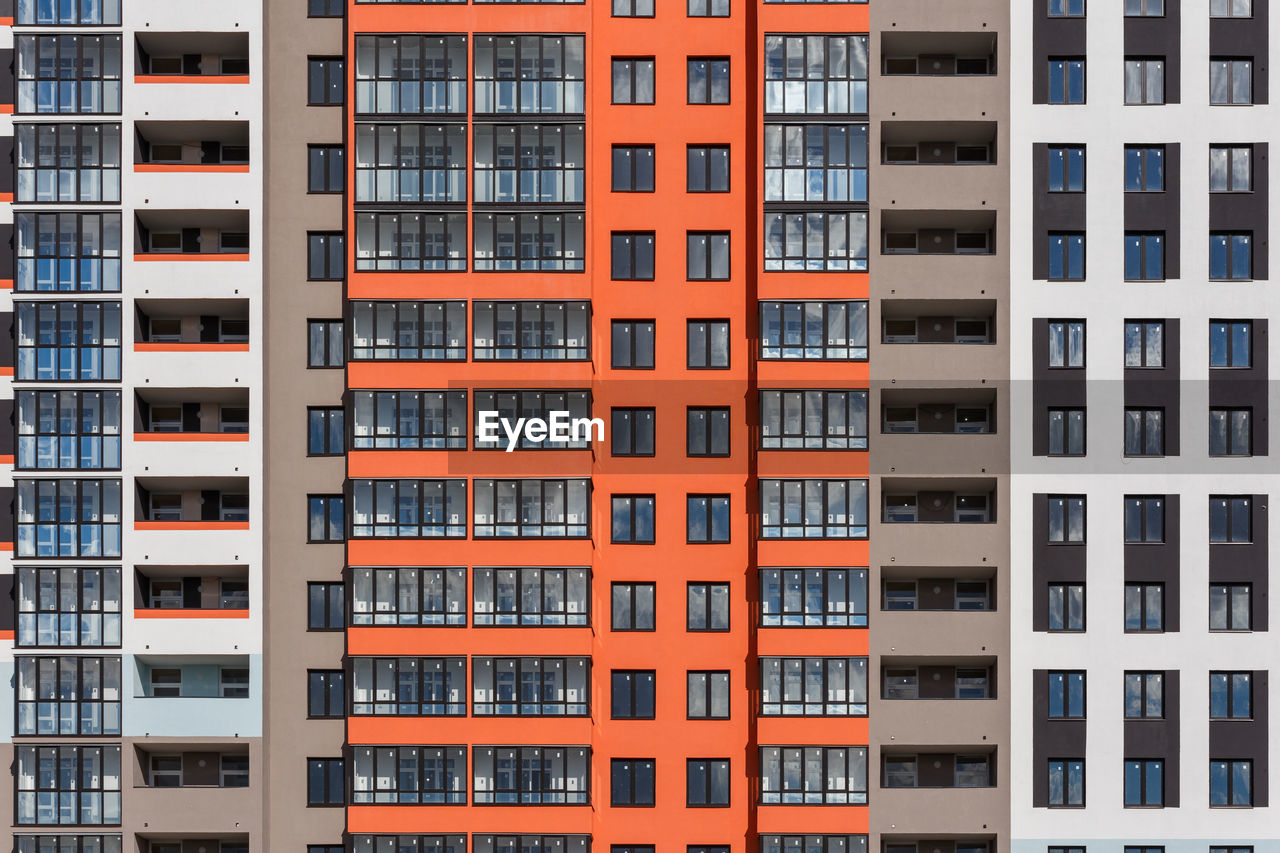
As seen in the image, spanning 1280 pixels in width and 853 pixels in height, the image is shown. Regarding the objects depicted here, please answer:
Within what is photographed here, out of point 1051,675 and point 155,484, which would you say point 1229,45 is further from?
point 155,484

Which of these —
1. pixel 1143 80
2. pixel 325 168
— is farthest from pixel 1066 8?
pixel 325 168

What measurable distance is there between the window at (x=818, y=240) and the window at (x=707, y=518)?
8121 mm

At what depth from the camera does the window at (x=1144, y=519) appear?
35.7 meters

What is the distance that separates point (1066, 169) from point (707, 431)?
15.1 metres

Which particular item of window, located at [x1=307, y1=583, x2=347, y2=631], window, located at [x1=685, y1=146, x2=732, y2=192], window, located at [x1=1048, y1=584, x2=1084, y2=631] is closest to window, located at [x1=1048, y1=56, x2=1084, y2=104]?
window, located at [x1=685, y1=146, x2=732, y2=192]

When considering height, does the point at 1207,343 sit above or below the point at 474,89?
below

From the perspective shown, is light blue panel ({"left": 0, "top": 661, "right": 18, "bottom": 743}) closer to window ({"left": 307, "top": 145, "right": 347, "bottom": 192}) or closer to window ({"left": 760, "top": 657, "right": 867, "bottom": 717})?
window ({"left": 307, "top": 145, "right": 347, "bottom": 192})

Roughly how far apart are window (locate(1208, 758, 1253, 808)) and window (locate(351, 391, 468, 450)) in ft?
89.3

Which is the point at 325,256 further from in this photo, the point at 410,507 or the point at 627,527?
the point at 627,527

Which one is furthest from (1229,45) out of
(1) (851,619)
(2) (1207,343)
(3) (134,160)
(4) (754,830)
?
(3) (134,160)

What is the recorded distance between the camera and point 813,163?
3597cm

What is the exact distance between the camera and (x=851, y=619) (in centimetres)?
3575

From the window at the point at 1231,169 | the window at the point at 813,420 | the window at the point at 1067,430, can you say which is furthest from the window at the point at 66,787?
the window at the point at 1231,169

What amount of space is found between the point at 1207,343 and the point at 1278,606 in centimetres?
919
